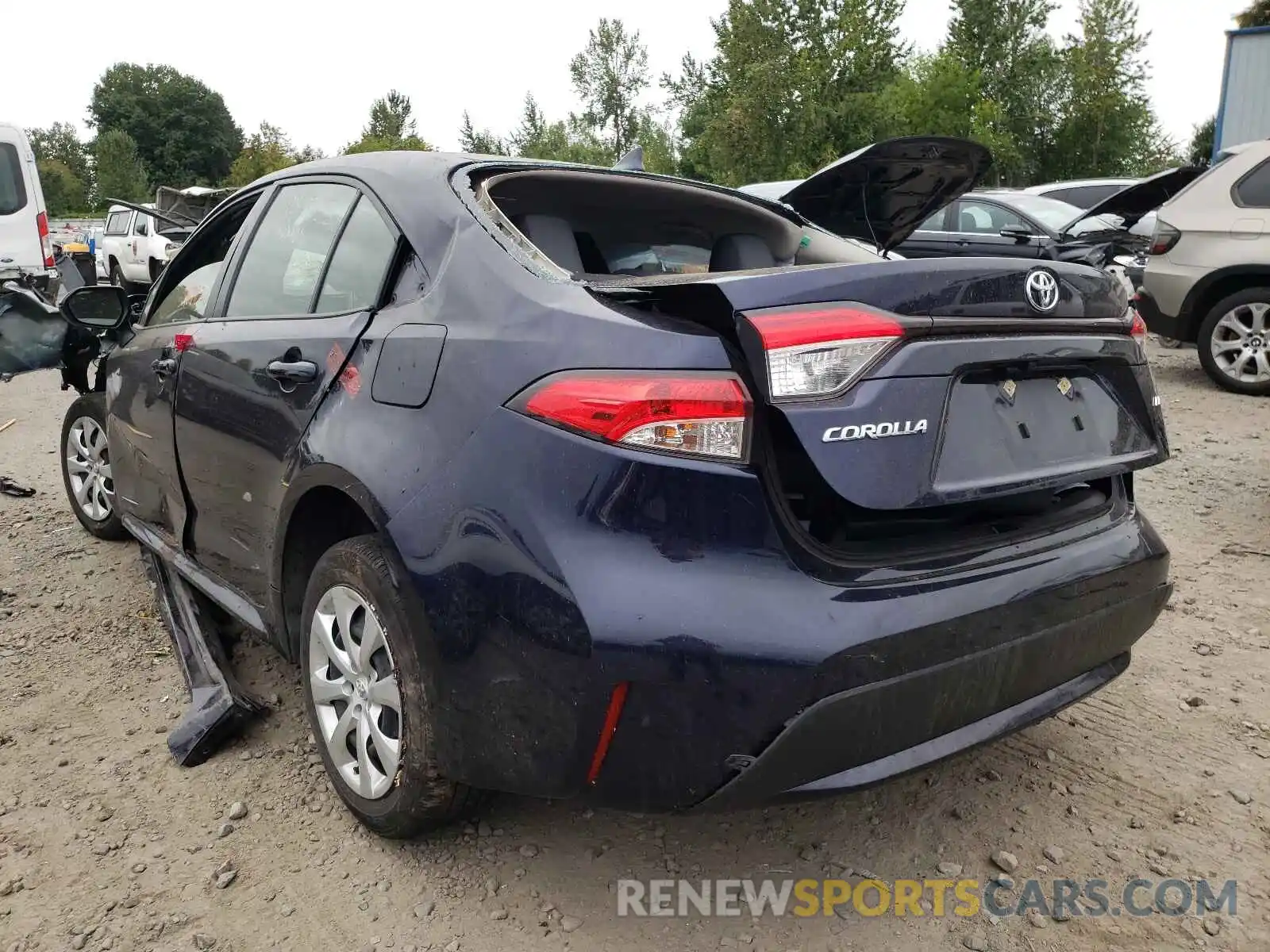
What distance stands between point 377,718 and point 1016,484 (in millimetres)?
1469

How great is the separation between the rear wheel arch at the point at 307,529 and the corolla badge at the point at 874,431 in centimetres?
100

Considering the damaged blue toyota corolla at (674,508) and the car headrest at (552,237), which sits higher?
the car headrest at (552,237)

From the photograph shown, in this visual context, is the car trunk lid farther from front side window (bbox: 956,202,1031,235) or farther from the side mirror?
front side window (bbox: 956,202,1031,235)

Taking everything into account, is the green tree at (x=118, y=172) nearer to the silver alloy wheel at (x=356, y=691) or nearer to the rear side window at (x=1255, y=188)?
the rear side window at (x=1255, y=188)

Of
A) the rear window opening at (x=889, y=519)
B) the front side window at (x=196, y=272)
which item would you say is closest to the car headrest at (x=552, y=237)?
the rear window opening at (x=889, y=519)

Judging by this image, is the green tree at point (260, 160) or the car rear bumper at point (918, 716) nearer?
the car rear bumper at point (918, 716)

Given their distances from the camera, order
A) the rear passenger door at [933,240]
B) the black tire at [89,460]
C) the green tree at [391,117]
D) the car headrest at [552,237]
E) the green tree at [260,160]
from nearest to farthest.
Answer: the car headrest at [552,237], the black tire at [89,460], the rear passenger door at [933,240], the green tree at [260,160], the green tree at [391,117]

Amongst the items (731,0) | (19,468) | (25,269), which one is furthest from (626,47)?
(19,468)

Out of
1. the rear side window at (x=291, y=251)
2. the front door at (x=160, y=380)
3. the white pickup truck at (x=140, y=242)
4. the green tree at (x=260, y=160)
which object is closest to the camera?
the rear side window at (x=291, y=251)

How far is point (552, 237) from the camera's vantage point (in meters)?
2.35

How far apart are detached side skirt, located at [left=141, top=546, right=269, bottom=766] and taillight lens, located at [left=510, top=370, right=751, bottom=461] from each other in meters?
1.69

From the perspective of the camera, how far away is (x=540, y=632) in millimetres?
1690

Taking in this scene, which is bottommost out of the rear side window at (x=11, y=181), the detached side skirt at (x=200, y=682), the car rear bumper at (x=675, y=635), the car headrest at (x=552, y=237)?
the detached side skirt at (x=200, y=682)

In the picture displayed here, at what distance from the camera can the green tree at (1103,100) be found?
110ft
